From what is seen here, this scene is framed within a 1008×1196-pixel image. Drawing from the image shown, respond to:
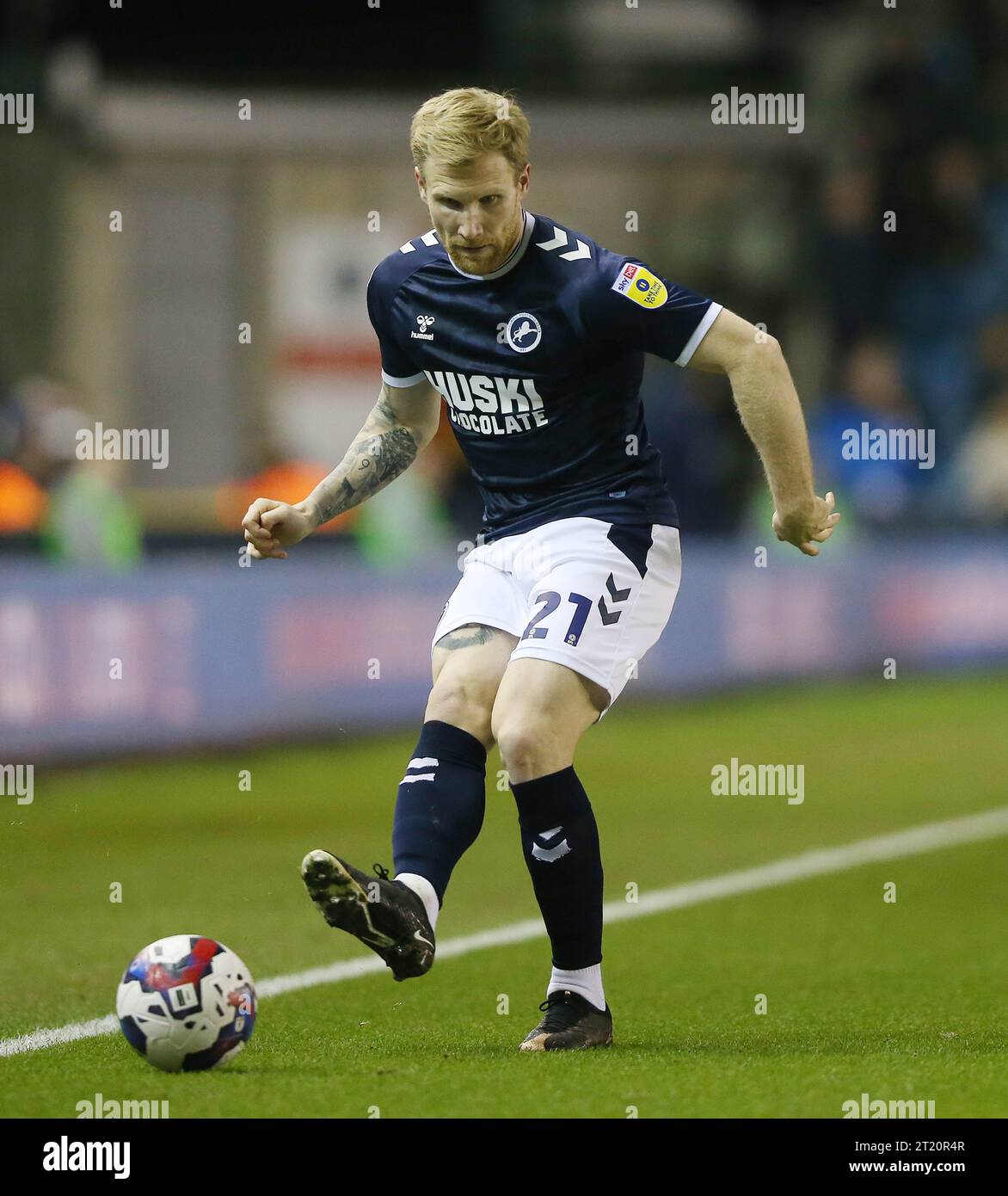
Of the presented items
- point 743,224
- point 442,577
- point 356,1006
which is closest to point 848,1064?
point 356,1006

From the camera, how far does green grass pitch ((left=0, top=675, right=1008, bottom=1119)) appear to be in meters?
4.89

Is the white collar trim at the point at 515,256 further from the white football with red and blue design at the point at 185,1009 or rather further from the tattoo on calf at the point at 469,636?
the white football with red and blue design at the point at 185,1009

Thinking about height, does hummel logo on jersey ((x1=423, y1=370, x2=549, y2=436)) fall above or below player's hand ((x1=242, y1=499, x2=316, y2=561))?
above

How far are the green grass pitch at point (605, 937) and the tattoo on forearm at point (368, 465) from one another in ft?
4.58

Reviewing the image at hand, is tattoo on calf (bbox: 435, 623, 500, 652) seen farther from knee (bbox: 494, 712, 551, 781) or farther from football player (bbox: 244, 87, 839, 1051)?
knee (bbox: 494, 712, 551, 781)

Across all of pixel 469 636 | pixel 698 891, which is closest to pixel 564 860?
pixel 469 636

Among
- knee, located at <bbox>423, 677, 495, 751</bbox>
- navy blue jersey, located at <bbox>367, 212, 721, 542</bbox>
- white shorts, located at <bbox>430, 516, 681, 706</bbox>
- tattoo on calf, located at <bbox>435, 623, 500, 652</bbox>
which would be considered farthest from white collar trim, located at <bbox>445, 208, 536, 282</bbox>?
knee, located at <bbox>423, 677, 495, 751</bbox>

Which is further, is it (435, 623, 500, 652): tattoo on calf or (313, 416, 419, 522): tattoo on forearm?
(313, 416, 419, 522): tattoo on forearm

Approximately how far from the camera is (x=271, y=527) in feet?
18.6

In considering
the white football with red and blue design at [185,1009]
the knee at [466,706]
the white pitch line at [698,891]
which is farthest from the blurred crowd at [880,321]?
the white football with red and blue design at [185,1009]

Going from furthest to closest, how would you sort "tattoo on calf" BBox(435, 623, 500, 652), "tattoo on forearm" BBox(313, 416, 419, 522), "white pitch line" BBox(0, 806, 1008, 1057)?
1. "tattoo on forearm" BBox(313, 416, 419, 522)
2. "white pitch line" BBox(0, 806, 1008, 1057)
3. "tattoo on calf" BBox(435, 623, 500, 652)

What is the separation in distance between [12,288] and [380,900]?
48.7 ft

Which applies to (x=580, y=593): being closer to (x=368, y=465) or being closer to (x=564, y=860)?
(x=564, y=860)

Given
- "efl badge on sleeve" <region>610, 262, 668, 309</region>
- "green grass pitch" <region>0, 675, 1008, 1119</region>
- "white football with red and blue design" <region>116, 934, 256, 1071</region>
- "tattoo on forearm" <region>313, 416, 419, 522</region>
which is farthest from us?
"tattoo on forearm" <region>313, 416, 419, 522</region>
